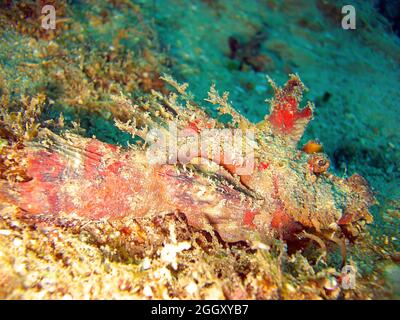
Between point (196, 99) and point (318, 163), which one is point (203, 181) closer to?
point (318, 163)

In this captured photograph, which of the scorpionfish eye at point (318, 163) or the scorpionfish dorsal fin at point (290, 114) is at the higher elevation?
the scorpionfish dorsal fin at point (290, 114)

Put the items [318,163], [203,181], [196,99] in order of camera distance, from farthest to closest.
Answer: [196,99] → [318,163] → [203,181]

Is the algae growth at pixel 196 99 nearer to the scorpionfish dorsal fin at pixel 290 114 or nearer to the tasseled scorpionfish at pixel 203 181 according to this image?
the tasseled scorpionfish at pixel 203 181

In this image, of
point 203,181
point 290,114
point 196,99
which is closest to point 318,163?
point 290,114

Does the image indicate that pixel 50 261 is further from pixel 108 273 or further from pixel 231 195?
pixel 231 195

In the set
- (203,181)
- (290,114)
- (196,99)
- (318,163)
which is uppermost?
(196,99)

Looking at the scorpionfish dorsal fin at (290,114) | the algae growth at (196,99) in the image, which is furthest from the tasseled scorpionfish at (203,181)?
the algae growth at (196,99)

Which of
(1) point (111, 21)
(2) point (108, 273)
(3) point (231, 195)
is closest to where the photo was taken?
(2) point (108, 273)
